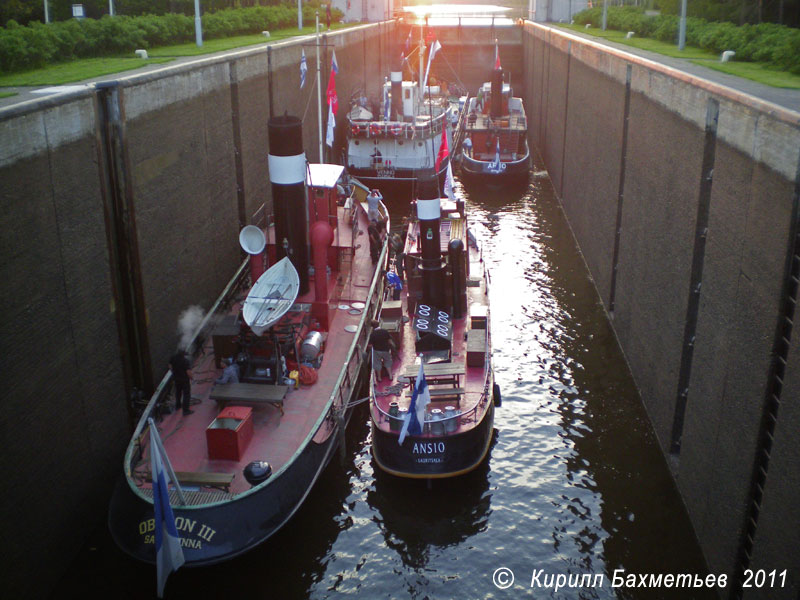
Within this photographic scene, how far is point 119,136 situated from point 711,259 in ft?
38.0

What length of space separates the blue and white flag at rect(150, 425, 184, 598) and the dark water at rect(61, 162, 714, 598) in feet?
3.86

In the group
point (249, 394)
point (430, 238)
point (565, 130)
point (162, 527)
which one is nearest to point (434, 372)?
point (249, 394)

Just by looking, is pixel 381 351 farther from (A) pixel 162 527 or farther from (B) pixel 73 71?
(B) pixel 73 71

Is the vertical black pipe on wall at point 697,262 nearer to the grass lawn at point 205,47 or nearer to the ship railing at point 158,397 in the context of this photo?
the ship railing at point 158,397

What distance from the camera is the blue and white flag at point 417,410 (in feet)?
49.7

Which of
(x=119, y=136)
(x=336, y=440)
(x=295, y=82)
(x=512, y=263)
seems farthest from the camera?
(x=295, y=82)

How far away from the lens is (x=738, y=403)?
12414 mm

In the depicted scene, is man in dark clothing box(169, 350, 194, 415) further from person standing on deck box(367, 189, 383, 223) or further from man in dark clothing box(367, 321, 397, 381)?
person standing on deck box(367, 189, 383, 223)

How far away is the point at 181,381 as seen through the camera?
1597 cm

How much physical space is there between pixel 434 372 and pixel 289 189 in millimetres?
5812

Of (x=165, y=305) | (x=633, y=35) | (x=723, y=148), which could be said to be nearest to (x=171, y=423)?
(x=165, y=305)

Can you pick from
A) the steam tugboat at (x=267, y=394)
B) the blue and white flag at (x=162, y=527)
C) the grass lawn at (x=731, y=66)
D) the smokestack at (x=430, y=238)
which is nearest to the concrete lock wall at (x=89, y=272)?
the steam tugboat at (x=267, y=394)

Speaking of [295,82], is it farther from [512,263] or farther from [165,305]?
[165,305]

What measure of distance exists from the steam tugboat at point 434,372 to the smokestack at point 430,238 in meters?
0.02
